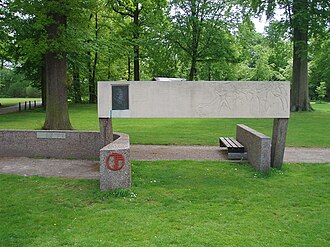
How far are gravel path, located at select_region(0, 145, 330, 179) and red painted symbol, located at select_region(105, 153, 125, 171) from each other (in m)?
1.37

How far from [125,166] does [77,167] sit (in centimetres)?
271

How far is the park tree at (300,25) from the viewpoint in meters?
26.2

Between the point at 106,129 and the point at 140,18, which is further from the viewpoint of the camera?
the point at 140,18

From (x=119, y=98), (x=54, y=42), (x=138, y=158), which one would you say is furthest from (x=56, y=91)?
(x=119, y=98)

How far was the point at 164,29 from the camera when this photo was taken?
3566 cm

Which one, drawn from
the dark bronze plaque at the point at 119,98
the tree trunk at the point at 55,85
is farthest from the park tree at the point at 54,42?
the dark bronze plaque at the point at 119,98

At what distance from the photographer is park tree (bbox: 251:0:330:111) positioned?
26.2 m

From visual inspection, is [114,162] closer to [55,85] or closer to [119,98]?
A: [119,98]

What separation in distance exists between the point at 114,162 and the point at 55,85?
335 inches

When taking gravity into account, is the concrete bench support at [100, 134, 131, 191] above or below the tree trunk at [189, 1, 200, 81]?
below

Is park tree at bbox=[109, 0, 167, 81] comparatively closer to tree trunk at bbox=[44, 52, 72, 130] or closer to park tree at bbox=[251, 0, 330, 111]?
park tree at bbox=[251, 0, 330, 111]

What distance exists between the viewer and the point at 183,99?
8734 mm

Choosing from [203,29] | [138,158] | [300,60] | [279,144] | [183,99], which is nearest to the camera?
[183,99]

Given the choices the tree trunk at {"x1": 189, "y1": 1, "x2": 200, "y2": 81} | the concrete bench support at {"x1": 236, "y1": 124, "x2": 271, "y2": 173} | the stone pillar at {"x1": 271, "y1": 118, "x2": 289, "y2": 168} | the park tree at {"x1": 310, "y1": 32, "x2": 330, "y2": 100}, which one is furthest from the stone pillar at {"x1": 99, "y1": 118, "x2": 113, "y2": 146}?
the park tree at {"x1": 310, "y1": 32, "x2": 330, "y2": 100}
